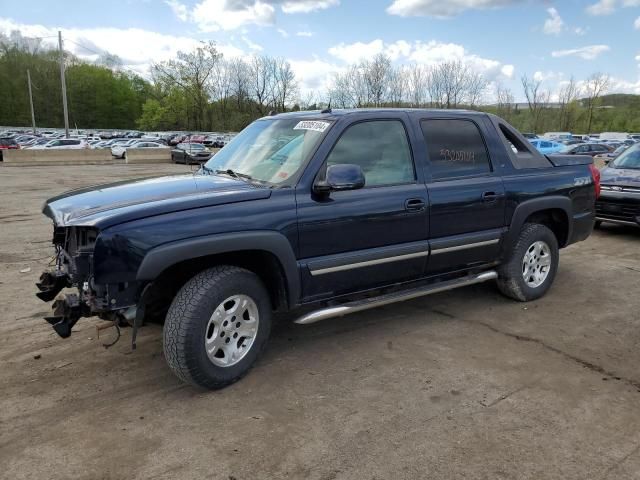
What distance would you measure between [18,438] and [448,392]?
263cm

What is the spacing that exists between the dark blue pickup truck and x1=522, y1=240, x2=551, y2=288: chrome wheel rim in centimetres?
4

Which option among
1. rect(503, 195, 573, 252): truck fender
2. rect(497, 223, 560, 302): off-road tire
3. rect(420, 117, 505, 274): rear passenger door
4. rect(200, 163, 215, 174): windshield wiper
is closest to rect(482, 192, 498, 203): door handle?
rect(420, 117, 505, 274): rear passenger door

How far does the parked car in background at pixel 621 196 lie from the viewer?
8141 mm

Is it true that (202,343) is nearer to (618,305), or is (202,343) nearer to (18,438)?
(18,438)

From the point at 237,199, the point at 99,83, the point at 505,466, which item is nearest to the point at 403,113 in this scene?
the point at 237,199

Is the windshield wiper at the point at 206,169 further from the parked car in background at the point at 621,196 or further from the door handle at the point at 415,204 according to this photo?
the parked car in background at the point at 621,196

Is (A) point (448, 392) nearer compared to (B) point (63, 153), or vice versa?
(A) point (448, 392)

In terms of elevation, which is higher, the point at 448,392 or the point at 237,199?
the point at 237,199

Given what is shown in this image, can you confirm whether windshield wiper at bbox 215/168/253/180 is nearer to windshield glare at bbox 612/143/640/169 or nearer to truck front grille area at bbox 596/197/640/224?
truck front grille area at bbox 596/197/640/224

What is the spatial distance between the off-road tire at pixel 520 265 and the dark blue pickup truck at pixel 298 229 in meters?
0.02

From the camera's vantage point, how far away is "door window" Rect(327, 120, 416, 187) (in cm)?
393

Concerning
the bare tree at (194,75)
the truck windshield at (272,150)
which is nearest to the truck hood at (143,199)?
the truck windshield at (272,150)

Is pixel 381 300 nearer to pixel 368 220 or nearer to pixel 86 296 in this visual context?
pixel 368 220

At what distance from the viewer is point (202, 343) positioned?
129 inches
